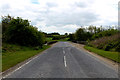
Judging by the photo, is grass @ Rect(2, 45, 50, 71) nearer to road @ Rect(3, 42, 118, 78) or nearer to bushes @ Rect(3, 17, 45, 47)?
road @ Rect(3, 42, 118, 78)

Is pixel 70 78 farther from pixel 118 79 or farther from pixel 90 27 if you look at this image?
pixel 90 27

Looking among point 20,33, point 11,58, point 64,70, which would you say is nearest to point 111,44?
point 64,70

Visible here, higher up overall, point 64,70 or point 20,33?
point 20,33

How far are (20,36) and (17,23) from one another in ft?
9.81

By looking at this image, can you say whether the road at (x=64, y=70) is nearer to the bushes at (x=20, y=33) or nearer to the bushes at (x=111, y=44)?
the bushes at (x=111, y=44)

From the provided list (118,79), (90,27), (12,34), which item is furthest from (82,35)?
(118,79)

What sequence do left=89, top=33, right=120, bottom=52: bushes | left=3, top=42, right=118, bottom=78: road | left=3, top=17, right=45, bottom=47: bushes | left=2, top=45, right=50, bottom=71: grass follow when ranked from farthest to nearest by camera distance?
left=3, top=17, right=45, bottom=47: bushes → left=89, top=33, right=120, bottom=52: bushes → left=2, top=45, right=50, bottom=71: grass → left=3, top=42, right=118, bottom=78: road

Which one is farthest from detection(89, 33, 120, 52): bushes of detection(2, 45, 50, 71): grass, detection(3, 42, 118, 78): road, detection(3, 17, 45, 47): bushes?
A: detection(3, 17, 45, 47): bushes

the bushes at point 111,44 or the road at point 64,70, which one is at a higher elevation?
the bushes at point 111,44

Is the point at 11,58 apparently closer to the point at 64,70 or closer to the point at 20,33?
the point at 64,70

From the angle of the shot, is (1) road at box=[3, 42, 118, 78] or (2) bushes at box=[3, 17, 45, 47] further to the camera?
(2) bushes at box=[3, 17, 45, 47]

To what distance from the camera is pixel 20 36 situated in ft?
95.6

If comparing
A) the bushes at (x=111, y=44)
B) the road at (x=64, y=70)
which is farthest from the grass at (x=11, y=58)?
the bushes at (x=111, y=44)

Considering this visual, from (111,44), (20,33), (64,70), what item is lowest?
(64,70)
